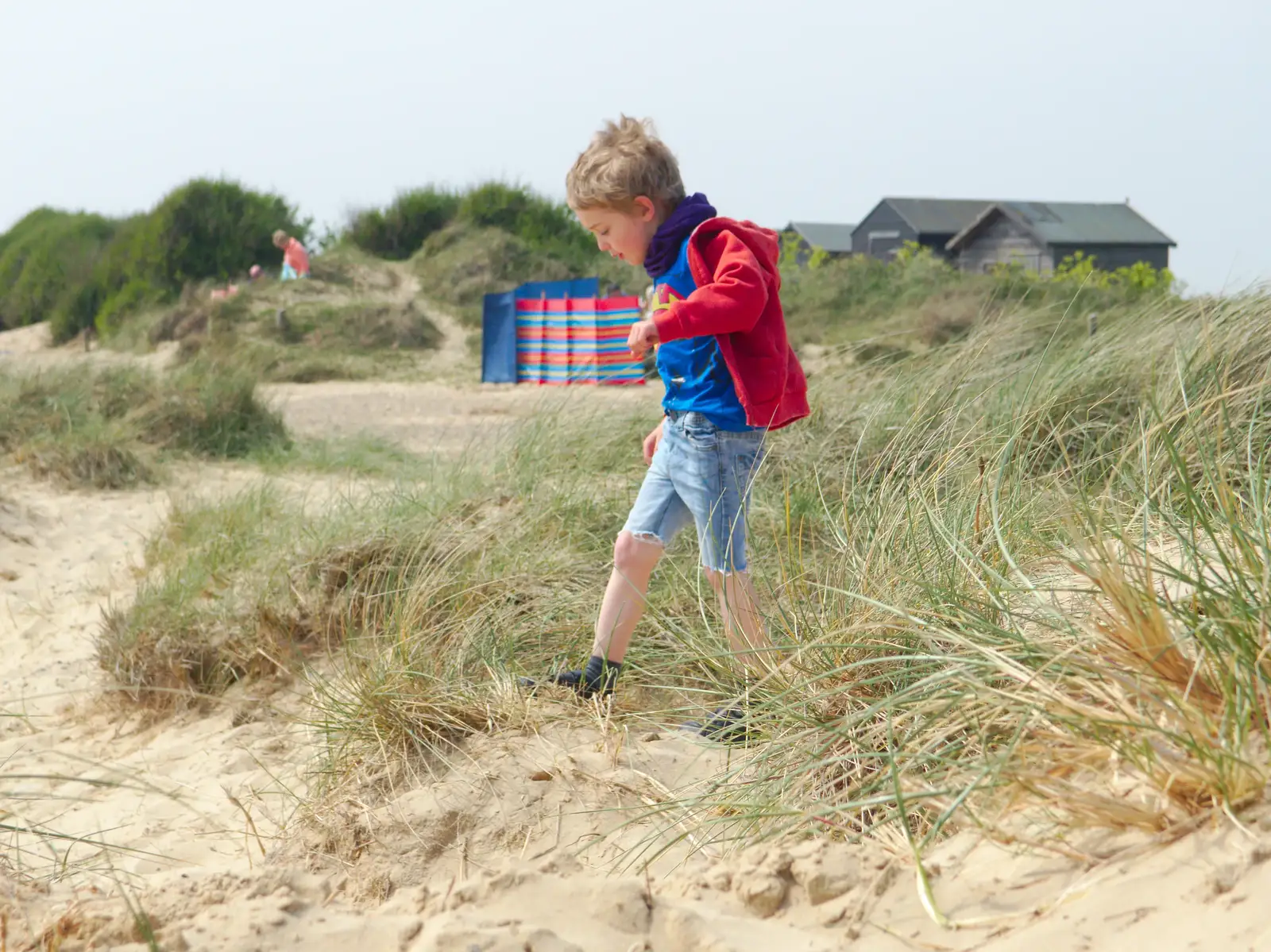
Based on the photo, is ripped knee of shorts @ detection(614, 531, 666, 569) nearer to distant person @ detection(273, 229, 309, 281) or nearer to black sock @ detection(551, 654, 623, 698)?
black sock @ detection(551, 654, 623, 698)

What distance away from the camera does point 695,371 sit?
2.55 metres

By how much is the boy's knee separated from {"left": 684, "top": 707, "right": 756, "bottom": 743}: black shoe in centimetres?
37

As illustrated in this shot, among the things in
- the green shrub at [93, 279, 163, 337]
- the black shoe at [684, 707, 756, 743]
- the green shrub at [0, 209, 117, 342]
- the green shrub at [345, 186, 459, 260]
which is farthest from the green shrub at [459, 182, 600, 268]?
the black shoe at [684, 707, 756, 743]

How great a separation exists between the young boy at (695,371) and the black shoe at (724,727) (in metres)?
0.02

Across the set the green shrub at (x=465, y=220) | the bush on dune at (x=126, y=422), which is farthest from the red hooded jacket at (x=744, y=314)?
the green shrub at (x=465, y=220)

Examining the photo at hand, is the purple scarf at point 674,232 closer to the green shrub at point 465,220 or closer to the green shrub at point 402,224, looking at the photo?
the green shrub at point 465,220

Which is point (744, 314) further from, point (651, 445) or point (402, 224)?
point (402, 224)

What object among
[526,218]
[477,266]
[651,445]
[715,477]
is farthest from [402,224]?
[715,477]

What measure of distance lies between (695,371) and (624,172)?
0.46 metres

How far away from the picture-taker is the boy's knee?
8.50 feet

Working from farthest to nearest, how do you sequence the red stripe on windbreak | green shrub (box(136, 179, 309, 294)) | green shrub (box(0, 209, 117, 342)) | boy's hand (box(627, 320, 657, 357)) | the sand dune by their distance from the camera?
1. green shrub (box(0, 209, 117, 342))
2. green shrub (box(136, 179, 309, 294))
3. the red stripe on windbreak
4. boy's hand (box(627, 320, 657, 357))
5. the sand dune

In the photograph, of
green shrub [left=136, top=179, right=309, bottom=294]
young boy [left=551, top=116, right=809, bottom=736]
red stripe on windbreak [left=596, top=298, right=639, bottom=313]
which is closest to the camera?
young boy [left=551, top=116, right=809, bottom=736]

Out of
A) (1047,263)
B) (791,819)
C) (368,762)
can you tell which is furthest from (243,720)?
(1047,263)

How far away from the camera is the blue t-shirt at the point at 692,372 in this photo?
2496mm
